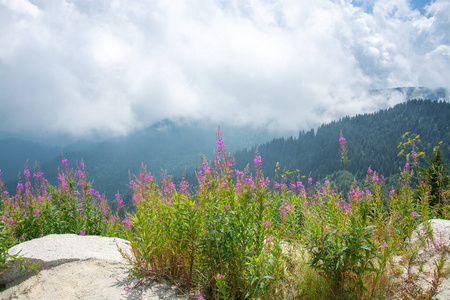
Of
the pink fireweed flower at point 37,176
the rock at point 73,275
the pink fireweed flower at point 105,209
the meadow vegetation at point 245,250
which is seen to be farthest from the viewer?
the pink fireweed flower at point 37,176

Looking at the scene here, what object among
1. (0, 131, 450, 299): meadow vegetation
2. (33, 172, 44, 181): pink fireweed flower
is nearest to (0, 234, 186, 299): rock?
(0, 131, 450, 299): meadow vegetation

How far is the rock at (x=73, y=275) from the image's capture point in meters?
3.70

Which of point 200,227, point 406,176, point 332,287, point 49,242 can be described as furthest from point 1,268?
point 406,176

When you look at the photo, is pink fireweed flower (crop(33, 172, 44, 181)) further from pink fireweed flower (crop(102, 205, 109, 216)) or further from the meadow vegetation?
the meadow vegetation

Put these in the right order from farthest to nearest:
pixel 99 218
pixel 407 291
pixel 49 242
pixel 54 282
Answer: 1. pixel 99 218
2. pixel 49 242
3. pixel 54 282
4. pixel 407 291

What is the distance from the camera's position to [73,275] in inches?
161

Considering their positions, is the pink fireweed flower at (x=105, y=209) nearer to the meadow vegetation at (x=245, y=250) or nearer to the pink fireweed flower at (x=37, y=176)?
the pink fireweed flower at (x=37, y=176)

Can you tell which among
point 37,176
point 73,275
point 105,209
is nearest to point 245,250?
point 73,275

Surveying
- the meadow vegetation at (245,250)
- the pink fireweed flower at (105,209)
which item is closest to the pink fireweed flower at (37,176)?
the pink fireweed flower at (105,209)

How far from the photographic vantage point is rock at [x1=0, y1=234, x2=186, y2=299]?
3.70 m

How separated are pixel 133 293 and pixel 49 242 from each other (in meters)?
2.48

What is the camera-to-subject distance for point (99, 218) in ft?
23.5

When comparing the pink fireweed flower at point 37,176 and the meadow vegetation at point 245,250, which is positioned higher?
the pink fireweed flower at point 37,176

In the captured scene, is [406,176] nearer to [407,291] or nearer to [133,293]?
[407,291]
